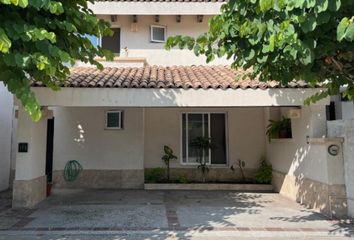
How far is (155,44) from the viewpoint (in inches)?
644

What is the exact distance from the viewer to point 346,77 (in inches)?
266

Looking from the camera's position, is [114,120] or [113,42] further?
[113,42]

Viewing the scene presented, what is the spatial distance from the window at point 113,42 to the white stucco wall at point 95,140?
3.48 meters

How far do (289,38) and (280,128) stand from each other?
8991 millimetres

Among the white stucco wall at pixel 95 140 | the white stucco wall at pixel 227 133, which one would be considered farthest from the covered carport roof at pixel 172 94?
the white stucco wall at pixel 227 133

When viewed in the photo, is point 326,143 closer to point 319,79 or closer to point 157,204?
point 319,79

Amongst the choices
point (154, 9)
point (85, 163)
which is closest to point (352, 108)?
point (154, 9)

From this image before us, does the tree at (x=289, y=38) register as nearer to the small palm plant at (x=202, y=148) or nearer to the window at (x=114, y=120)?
the small palm plant at (x=202, y=148)

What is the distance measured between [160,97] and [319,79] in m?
4.84

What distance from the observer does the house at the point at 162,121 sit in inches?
414

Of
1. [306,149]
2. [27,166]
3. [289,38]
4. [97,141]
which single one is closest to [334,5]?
[289,38]

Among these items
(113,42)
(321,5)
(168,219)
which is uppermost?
(113,42)

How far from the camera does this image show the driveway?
7.94 m

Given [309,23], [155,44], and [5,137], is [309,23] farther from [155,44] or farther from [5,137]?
[5,137]
